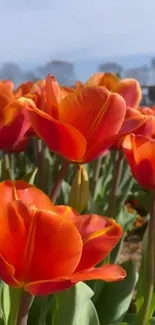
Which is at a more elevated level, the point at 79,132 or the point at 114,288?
the point at 79,132

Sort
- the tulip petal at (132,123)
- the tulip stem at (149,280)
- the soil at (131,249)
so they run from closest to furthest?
the tulip petal at (132,123), the tulip stem at (149,280), the soil at (131,249)

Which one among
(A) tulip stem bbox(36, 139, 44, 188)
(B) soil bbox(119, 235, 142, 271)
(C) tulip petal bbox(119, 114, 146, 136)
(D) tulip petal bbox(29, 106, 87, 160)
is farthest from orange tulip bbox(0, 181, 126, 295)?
(B) soil bbox(119, 235, 142, 271)

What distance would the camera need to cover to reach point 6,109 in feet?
3.33

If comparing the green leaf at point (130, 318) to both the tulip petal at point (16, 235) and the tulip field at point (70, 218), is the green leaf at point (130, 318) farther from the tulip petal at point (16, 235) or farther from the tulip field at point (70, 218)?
the tulip petal at point (16, 235)

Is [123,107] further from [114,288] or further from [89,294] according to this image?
[114,288]

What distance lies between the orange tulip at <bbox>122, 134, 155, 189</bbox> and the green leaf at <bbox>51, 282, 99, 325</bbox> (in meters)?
0.17

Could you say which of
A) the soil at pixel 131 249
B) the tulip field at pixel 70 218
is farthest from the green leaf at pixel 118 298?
the soil at pixel 131 249

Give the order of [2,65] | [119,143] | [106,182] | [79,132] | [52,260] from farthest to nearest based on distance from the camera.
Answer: [2,65], [106,182], [119,143], [79,132], [52,260]

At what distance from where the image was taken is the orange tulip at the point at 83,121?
87 cm

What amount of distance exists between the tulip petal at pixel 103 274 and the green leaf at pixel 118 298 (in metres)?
0.52

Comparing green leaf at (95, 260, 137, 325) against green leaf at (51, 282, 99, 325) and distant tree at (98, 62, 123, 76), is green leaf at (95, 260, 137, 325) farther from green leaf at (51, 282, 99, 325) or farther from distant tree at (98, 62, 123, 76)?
distant tree at (98, 62, 123, 76)

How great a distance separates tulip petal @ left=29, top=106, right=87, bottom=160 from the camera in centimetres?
86

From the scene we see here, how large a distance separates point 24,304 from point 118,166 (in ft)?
2.26

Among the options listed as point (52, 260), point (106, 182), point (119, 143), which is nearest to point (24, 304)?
point (52, 260)
